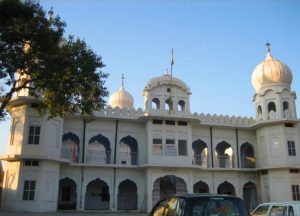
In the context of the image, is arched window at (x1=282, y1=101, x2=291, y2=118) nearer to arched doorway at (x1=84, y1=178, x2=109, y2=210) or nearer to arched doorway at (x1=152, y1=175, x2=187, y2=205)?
arched doorway at (x1=152, y1=175, x2=187, y2=205)

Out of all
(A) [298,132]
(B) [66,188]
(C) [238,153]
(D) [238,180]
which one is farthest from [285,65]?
(B) [66,188]

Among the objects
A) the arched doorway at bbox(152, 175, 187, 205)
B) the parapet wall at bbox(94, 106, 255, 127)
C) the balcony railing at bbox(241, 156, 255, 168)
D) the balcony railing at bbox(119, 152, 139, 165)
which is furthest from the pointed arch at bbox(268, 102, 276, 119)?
the balcony railing at bbox(119, 152, 139, 165)

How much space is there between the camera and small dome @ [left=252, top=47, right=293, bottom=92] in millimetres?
25578

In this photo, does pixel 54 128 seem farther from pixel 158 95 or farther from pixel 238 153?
pixel 238 153

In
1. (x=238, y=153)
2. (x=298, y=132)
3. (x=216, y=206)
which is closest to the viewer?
(x=216, y=206)

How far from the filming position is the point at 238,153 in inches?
1018

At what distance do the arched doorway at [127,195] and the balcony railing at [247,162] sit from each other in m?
8.63

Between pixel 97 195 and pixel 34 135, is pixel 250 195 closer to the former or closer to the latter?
pixel 97 195

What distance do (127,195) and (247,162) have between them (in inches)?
383

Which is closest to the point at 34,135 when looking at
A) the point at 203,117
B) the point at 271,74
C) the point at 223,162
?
the point at 203,117

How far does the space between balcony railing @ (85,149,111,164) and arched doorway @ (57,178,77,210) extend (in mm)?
2249

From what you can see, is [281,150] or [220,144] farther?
[220,144]

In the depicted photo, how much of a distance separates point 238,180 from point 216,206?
2106 cm

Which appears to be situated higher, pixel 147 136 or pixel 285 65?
pixel 285 65
